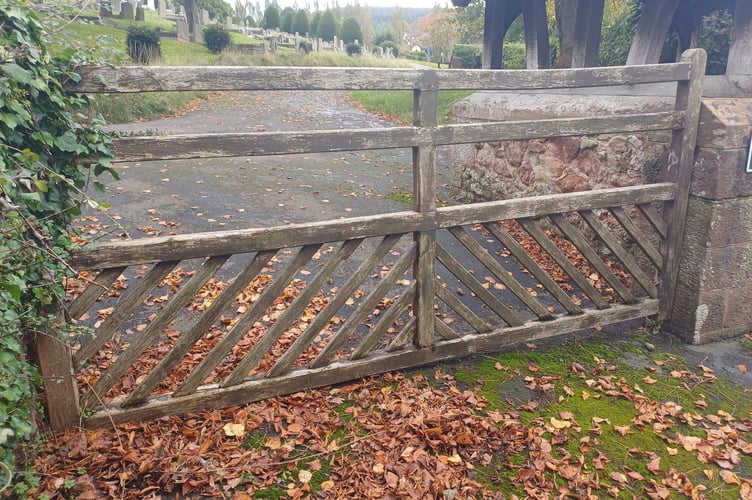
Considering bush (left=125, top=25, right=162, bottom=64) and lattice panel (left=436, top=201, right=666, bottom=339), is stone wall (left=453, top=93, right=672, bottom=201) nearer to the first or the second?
lattice panel (left=436, top=201, right=666, bottom=339)

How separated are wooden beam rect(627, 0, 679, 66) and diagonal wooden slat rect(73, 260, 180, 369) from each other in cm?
546

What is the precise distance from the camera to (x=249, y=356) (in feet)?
10.9


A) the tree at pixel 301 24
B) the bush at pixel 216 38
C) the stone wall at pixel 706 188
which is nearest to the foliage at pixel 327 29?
the tree at pixel 301 24

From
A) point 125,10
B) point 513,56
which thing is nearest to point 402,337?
point 513,56

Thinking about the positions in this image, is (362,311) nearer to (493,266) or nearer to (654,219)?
(493,266)

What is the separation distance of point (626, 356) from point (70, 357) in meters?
3.91

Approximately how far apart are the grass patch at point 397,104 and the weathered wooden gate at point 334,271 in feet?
36.4

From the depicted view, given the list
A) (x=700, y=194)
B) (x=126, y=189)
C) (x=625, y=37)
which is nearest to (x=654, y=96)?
(x=700, y=194)

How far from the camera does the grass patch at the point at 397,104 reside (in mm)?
15841

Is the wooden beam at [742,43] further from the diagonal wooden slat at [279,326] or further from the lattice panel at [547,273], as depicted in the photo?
the diagonal wooden slat at [279,326]

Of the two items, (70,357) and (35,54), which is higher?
(35,54)

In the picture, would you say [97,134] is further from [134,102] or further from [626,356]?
[134,102]

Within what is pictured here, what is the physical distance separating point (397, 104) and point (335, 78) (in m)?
14.7

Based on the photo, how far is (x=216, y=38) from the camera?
25.0m
